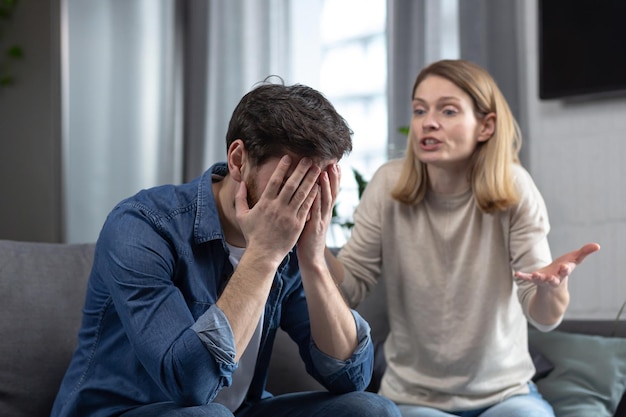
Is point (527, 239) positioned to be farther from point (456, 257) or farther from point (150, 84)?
point (150, 84)

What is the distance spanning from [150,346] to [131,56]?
314 centimetres

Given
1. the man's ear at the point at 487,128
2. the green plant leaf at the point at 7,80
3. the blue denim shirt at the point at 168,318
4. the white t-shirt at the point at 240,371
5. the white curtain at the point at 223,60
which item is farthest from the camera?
the green plant leaf at the point at 7,80

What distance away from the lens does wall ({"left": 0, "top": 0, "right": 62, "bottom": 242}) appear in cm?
402

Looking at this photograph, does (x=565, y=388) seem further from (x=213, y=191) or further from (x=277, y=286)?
(x=213, y=191)

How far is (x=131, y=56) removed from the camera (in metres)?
4.27

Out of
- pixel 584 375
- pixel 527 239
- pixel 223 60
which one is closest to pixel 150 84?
pixel 223 60

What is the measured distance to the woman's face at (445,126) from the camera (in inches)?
79.1

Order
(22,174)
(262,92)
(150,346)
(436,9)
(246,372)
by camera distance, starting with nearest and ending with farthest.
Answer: (150,346) → (262,92) → (246,372) → (436,9) → (22,174)

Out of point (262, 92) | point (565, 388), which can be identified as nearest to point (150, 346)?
point (262, 92)

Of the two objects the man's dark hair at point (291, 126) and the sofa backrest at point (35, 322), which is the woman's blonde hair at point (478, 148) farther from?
the sofa backrest at point (35, 322)

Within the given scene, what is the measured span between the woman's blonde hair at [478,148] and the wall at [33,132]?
2396mm

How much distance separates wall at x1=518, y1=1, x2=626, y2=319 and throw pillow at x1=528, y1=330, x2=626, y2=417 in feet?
2.04

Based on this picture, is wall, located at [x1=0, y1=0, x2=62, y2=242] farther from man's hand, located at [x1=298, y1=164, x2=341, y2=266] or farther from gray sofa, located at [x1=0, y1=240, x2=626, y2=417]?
man's hand, located at [x1=298, y1=164, x2=341, y2=266]

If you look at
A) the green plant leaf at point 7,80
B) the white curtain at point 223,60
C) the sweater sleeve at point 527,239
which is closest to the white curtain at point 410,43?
the white curtain at point 223,60
